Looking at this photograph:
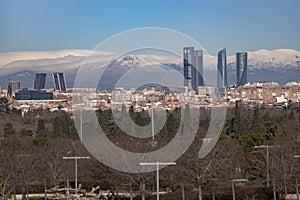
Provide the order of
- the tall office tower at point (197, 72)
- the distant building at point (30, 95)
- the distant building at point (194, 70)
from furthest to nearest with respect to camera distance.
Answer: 1. the distant building at point (30, 95)
2. the tall office tower at point (197, 72)
3. the distant building at point (194, 70)

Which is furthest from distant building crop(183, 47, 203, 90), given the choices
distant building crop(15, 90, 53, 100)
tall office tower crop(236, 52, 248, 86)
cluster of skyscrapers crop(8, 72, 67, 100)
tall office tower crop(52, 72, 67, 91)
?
tall office tower crop(236, 52, 248, 86)

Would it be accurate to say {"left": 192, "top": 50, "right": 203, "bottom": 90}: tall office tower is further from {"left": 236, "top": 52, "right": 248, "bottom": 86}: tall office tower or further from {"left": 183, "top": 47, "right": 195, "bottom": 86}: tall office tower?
{"left": 236, "top": 52, "right": 248, "bottom": 86}: tall office tower

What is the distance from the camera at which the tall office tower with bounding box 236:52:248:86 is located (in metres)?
100

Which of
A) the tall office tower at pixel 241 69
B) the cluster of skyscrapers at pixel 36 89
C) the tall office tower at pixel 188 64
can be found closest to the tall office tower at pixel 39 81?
the cluster of skyscrapers at pixel 36 89

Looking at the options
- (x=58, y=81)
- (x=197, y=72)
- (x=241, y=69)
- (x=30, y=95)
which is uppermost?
(x=241, y=69)

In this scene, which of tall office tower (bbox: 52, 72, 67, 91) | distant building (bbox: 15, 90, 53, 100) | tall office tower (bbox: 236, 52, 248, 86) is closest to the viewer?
tall office tower (bbox: 52, 72, 67, 91)

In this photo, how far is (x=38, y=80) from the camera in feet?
317

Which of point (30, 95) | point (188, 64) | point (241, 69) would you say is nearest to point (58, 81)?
point (30, 95)

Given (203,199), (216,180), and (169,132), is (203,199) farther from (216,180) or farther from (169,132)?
(169,132)

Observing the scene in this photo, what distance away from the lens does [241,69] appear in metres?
105

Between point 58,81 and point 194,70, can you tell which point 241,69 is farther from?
point 194,70

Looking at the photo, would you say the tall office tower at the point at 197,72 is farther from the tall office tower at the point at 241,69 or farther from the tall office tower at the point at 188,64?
the tall office tower at the point at 241,69

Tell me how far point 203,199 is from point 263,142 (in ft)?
23.9

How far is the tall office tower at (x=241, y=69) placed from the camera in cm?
10019
